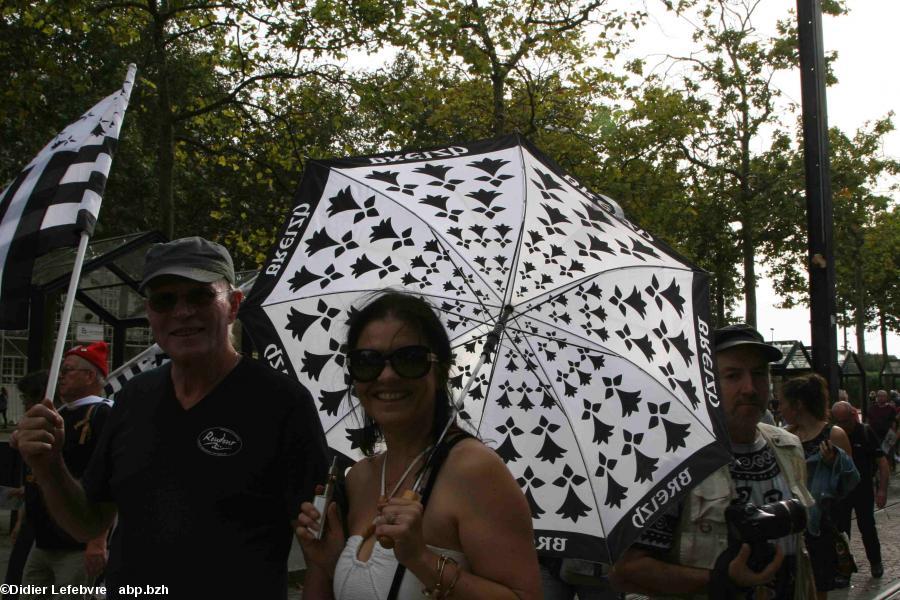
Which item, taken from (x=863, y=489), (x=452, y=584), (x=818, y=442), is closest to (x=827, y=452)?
(x=818, y=442)

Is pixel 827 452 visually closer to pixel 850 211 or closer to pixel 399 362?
pixel 399 362

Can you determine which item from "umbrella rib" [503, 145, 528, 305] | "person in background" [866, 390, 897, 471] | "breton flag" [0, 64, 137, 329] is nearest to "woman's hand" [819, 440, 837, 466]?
"umbrella rib" [503, 145, 528, 305]

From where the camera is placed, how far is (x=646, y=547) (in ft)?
10.6

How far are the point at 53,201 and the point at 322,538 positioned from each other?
1.83 meters

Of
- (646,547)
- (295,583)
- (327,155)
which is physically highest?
(327,155)

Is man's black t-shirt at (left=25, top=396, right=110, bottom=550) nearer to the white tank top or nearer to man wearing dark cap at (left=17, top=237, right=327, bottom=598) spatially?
man wearing dark cap at (left=17, top=237, right=327, bottom=598)

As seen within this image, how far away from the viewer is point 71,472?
5.36 meters

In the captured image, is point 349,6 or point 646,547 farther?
point 349,6

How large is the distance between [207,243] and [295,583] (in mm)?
6650

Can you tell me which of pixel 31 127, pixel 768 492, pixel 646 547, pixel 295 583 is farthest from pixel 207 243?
pixel 31 127

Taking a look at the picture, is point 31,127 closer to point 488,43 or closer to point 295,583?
point 488,43

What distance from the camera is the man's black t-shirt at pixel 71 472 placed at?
5387 millimetres

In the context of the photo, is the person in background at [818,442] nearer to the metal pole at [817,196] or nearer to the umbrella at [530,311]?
the metal pole at [817,196]

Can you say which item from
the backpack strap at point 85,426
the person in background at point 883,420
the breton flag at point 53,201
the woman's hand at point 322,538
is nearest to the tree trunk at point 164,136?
the backpack strap at point 85,426
